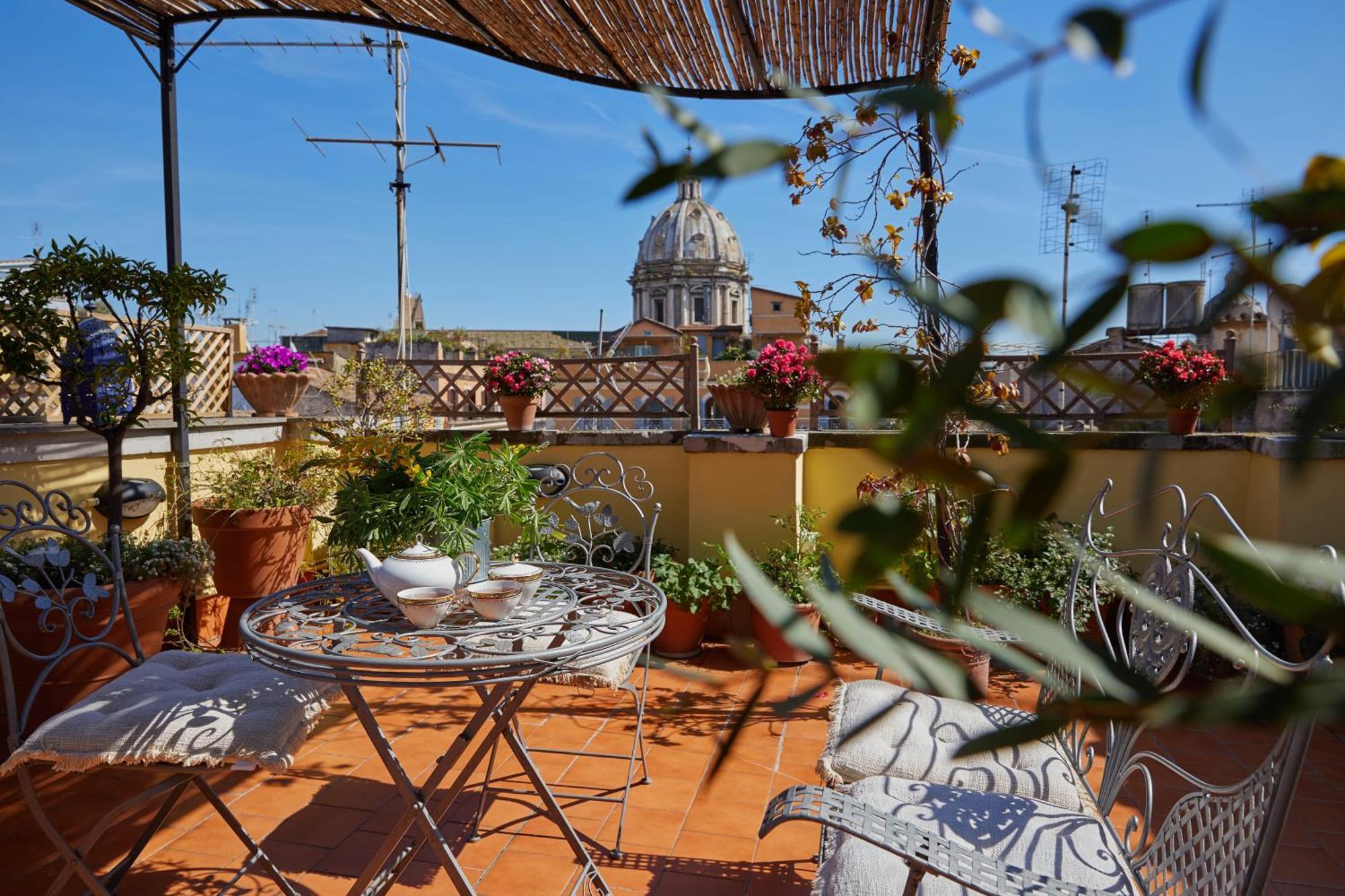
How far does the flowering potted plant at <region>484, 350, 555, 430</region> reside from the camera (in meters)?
4.83

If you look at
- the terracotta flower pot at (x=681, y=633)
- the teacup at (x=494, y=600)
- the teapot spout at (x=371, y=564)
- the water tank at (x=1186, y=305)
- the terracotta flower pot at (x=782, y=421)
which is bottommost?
the terracotta flower pot at (x=681, y=633)

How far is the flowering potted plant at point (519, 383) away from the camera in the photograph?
190 inches

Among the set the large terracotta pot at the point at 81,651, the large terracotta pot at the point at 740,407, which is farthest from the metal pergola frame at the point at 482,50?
the large terracotta pot at the point at 740,407

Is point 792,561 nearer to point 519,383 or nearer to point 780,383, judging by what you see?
point 780,383

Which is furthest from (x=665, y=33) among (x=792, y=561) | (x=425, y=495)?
(x=792, y=561)

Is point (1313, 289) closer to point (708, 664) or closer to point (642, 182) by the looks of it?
point (642, 182)

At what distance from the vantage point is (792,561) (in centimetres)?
405

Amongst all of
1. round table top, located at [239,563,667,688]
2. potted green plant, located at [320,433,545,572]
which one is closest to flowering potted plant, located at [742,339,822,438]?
potted green plant, located at [320,433,545,572]

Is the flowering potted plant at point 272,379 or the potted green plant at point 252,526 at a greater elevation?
the flowering potted plant at point 272,379

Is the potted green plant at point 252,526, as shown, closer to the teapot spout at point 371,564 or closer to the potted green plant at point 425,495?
the potted green plant at point 425,495

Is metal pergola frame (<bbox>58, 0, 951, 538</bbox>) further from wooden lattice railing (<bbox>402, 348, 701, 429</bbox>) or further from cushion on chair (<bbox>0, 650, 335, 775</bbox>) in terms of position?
cushion on chair (<bbox>0, 650, 335, 775</bbox>)

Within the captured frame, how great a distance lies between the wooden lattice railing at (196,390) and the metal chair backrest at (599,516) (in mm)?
1684

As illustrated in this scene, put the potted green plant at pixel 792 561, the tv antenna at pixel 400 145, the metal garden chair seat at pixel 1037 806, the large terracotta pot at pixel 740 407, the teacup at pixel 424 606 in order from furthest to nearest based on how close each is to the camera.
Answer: the tv antenna at pixel 400 145, the large terracotta pot at pixel 740 407, the potted green plant at pixel 792 561, the teacup at pixel 424 606, the metal garden chair seat at pixel 1037 806

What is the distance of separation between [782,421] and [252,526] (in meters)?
2.55
